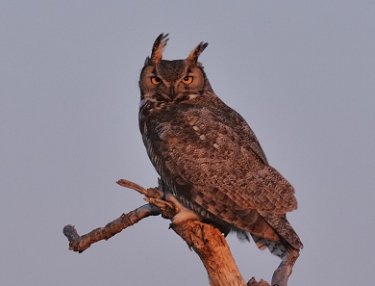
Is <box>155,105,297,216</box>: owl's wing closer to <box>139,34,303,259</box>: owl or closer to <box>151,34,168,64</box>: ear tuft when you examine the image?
<box>139,34,303,259</box>: owl

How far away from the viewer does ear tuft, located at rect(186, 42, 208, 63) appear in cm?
834

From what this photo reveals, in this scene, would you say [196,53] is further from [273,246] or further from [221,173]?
[273,246]

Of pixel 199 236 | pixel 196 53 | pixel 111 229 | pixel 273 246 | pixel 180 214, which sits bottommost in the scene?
pixel 273 246

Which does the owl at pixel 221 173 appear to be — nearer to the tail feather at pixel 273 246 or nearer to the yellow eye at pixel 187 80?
the tail feather at pixel 273 246

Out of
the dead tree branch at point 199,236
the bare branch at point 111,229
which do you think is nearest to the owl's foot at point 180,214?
the dead tree branch at point 199,236

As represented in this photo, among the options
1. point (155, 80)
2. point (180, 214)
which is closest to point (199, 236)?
point (180, 214)

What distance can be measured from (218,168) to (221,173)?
0.05 m

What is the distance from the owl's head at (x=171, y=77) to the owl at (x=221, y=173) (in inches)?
15.9

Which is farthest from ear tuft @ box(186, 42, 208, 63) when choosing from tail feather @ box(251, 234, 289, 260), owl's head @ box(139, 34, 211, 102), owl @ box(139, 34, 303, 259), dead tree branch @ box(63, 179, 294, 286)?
tail feather @ box(251, 234, 289, 260)

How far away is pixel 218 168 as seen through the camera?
274 inches

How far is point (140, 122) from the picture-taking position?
7.75 m

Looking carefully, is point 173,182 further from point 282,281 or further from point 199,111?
point 282,281

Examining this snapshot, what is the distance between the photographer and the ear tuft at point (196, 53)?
8344 millimetres

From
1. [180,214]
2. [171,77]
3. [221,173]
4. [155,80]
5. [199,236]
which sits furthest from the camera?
[155,80]
